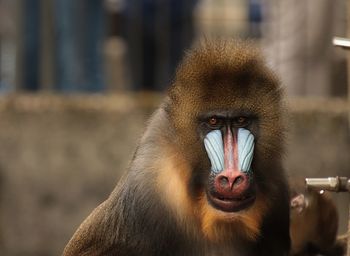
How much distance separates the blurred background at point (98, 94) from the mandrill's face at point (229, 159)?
7.31 ft

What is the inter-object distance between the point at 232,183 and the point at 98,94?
119 inches

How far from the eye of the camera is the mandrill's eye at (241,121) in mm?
4098

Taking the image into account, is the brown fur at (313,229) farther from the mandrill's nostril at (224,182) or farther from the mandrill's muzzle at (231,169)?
the mandrill's nostril at (224,182)

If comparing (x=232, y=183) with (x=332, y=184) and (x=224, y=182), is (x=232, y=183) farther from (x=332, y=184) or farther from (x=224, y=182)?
(x=332, y=184)

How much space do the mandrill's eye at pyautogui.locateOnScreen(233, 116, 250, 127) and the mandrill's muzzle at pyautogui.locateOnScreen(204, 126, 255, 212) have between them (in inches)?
1.1

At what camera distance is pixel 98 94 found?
6805mm

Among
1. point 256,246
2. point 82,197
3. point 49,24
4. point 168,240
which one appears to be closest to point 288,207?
point 256,246

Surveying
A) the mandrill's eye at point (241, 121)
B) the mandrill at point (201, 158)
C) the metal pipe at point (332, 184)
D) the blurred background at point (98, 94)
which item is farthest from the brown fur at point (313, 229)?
the blurred background at point (98, 94)

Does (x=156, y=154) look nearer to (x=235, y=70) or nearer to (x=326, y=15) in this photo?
(x=235, y=70)

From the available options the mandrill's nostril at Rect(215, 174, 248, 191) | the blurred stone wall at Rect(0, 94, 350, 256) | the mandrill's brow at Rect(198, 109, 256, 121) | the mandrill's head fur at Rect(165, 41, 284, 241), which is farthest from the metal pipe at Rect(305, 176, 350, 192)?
the blurred stone wall at Rect(0, 94, 350, 256)

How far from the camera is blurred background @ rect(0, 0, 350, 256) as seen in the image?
22.0 ft

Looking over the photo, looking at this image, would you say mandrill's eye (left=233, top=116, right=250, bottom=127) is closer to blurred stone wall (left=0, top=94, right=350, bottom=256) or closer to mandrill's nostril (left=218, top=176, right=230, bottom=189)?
mandrill's nostril (left=218, top=176, right=230, bottom=189)

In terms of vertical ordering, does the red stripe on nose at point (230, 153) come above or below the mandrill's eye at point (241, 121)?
below

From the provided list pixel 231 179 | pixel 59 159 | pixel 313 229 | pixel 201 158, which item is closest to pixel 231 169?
pixel 231 179
